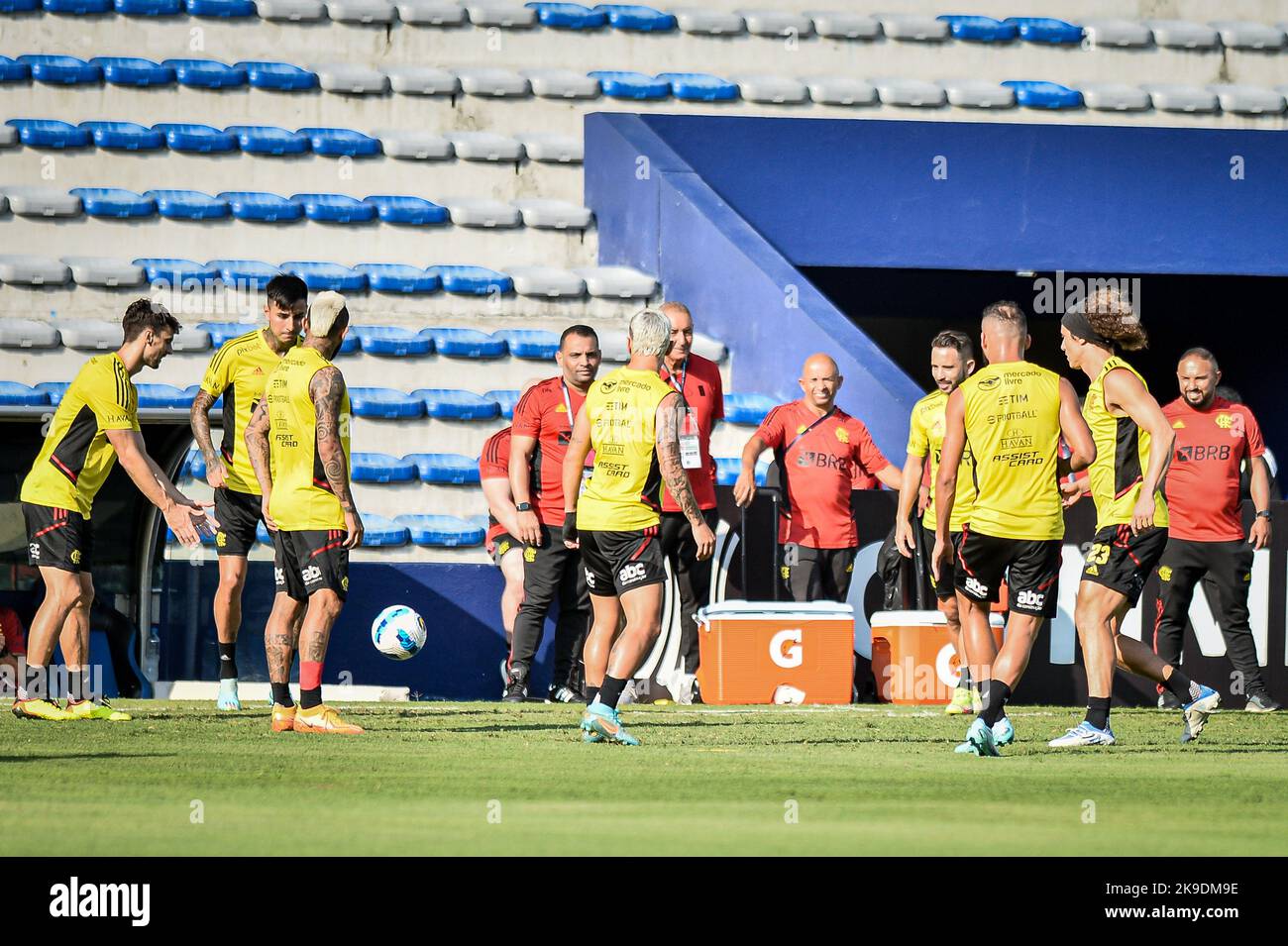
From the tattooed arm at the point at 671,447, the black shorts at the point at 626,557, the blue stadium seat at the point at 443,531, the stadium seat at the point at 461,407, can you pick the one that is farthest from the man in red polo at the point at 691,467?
the tattooed arm at the point at 671,447

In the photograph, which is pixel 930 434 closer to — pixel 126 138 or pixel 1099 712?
A: pixel 1099 712

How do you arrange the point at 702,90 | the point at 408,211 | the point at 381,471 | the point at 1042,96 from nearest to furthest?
the point at 381,471 < the point at 408,211 < the point at 702,90 < the point at 1042,96

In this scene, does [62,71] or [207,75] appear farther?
[207,75]

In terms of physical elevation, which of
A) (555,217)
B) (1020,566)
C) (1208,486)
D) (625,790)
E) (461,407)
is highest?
(555,217)

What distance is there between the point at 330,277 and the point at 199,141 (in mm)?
1932

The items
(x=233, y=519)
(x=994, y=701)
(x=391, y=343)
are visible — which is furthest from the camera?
(x=391, y=343)

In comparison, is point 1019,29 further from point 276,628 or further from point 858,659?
point 276,628

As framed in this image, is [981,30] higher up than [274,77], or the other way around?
[981,30]

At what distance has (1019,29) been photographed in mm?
17594

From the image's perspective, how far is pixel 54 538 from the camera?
32.3 ft

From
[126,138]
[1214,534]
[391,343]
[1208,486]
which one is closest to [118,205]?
[126,138]

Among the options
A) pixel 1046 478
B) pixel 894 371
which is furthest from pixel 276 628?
pixel 894 371

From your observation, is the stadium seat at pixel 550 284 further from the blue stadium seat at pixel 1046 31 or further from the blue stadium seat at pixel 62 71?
the blue stadium seat at pixel 1046 31

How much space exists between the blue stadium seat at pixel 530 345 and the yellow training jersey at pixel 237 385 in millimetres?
3797
